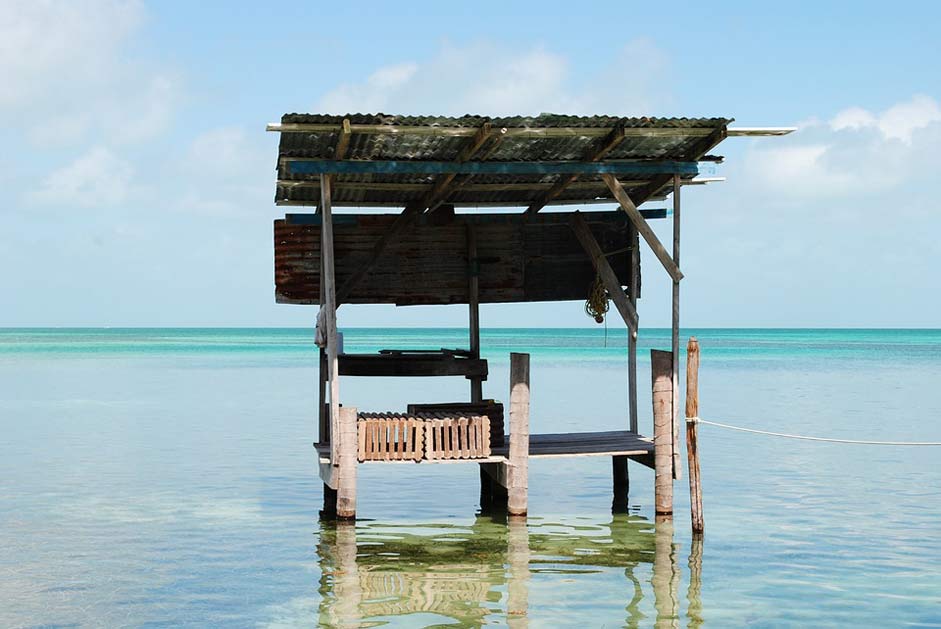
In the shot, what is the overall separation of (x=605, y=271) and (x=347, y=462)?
519 centimetres

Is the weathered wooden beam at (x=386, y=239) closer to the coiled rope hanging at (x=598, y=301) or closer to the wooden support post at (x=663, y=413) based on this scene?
the coiled rope hanging at (x=598, y=301)

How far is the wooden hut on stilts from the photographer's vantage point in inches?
528

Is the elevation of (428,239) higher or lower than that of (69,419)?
higher

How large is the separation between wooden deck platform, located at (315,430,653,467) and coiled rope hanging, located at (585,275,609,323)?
1.83 meters

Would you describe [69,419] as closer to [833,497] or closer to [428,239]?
[428,239]

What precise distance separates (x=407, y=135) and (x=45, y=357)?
68.3 meters

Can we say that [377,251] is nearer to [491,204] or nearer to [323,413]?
[491,204]

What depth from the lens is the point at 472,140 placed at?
43.6 feet

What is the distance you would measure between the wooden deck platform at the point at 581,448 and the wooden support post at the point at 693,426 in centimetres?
89

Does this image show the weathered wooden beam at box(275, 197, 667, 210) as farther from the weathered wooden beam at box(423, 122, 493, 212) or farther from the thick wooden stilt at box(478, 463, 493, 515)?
the thick wooden stilt at box(478, 463, 493, 515)

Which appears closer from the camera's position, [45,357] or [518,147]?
[518,147]

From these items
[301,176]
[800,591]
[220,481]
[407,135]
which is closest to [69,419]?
[220,481]

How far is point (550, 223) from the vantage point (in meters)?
17.5

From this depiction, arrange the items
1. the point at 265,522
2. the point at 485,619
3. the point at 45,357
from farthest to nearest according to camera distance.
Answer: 1. the point at 45,357
2. the point at 265,522
3. the point at 485,619
